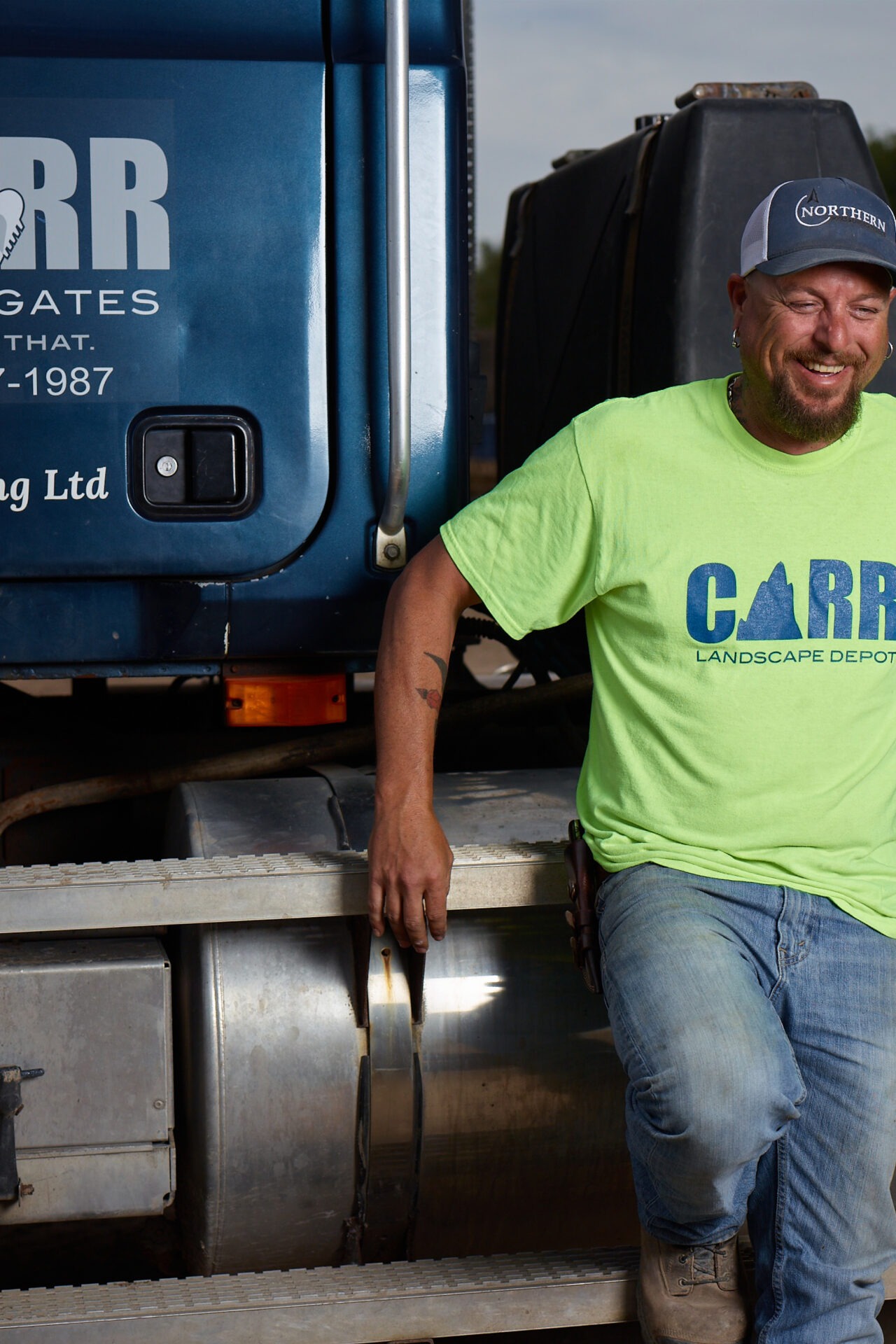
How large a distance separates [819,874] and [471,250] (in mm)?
1369

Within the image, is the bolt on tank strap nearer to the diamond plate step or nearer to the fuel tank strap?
the fuel tank strap

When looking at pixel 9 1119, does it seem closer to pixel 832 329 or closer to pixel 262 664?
pixel 262 664

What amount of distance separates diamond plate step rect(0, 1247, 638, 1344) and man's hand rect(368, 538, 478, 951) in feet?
1.64

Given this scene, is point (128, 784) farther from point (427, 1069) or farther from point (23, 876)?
point (427, 1069)

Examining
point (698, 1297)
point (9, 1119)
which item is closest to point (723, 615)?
point (698, 1297)

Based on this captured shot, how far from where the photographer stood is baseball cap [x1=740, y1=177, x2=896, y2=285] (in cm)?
189

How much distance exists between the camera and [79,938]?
2.06 m

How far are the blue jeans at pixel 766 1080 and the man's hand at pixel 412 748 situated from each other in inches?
10.6

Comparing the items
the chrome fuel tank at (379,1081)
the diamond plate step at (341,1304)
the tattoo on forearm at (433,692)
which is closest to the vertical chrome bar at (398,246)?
the tattoo on forearm at (433,692)

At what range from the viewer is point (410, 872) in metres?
1.87

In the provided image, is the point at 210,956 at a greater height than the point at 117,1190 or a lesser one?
greater

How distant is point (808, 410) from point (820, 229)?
0.25 m

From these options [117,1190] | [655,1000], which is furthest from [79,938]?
[655,1000]

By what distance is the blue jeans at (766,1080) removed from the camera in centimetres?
177
